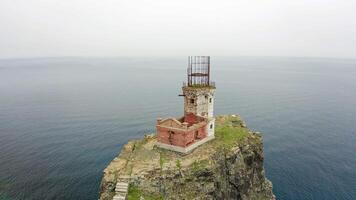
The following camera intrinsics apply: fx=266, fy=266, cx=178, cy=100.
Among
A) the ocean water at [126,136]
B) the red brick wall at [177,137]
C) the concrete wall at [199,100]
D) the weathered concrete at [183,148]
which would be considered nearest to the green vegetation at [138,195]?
the weathered concrete at [183,148]

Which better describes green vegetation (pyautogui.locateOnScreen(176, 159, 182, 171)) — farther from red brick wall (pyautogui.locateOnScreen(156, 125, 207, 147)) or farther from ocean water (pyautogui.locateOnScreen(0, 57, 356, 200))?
ocean water (pyautogui.locateOnScreen(0, 57, 356, 200))

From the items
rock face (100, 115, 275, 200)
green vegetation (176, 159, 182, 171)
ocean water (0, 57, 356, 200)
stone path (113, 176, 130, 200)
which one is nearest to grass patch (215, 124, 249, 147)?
rock face (100, 115, 275, 200)

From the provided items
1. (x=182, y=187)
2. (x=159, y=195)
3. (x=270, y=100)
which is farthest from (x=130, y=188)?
(x=270, y=100)

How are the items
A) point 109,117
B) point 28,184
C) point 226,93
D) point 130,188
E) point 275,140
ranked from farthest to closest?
point 226,93 < point 109,117 < point 275,140 < point 28,184 < point 130,188

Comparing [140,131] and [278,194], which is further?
[140,131]

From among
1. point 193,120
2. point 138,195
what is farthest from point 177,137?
point 138,195

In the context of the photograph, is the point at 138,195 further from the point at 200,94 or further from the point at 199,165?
the point at 200,94

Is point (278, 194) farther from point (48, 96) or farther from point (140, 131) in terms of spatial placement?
point (48, 96)

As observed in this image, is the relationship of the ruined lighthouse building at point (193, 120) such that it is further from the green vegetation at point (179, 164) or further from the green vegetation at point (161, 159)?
the green vegetation at point (179, 164)
